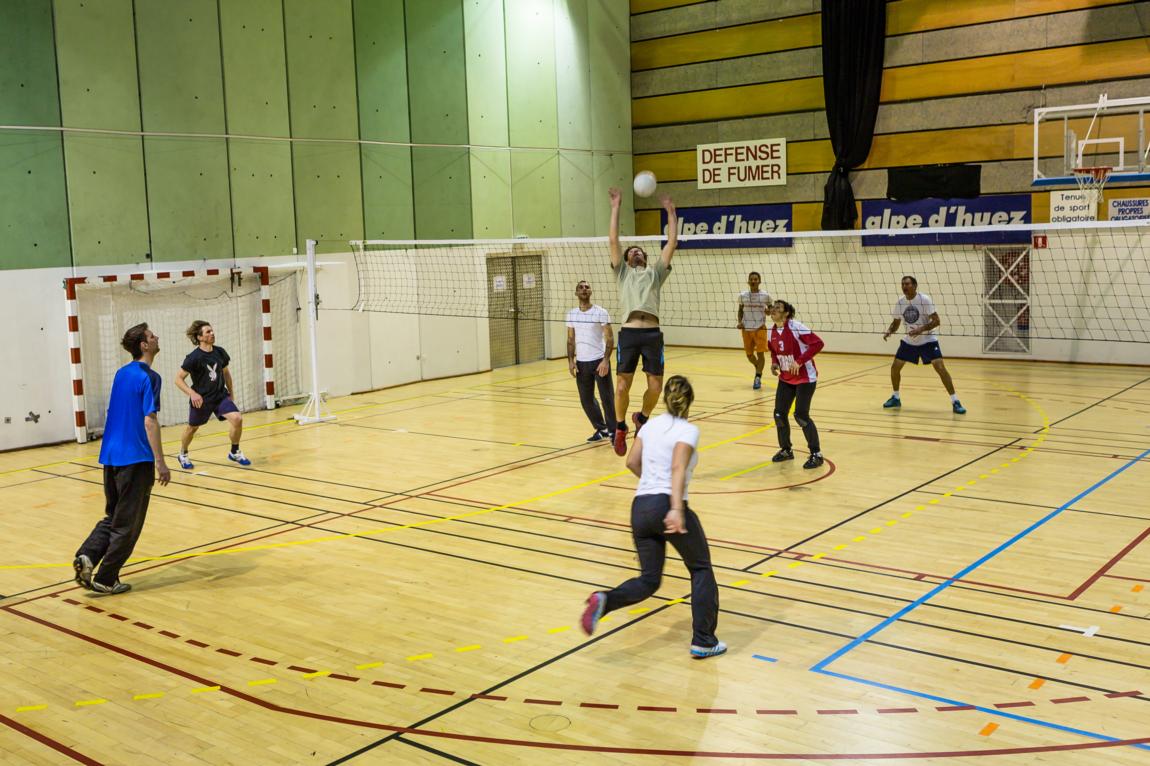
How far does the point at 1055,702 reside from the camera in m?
5.73

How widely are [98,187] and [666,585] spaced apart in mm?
11014

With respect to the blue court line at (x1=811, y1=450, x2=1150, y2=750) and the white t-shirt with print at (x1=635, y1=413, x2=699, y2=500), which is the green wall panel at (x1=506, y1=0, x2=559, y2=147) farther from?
the white t-shirt with print at (x1=635, y1=413, x2=699, y2=500)

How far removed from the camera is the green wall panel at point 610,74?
77.4 ft

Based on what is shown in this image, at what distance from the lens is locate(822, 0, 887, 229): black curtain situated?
68.4 ft

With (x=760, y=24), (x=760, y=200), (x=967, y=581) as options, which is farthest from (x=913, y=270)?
(x=967, y=581)

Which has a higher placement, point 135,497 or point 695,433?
point 695,433

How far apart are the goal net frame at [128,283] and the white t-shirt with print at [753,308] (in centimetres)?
748

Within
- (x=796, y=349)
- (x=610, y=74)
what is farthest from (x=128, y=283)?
(x=610, y=74)

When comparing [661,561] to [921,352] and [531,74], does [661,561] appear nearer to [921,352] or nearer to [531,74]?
[921,352]

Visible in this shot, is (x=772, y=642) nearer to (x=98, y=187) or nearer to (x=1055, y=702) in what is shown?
(x=1055, y=702)

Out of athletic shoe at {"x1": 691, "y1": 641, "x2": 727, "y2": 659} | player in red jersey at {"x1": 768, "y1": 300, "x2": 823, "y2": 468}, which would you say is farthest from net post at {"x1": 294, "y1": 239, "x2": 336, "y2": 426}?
athletic shoe at {"x1": 691, "y1": 641, "x2": 727, "y2": 659}

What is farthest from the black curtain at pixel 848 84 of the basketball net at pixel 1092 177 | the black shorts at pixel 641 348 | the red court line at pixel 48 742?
the red court line at pixel 48 742

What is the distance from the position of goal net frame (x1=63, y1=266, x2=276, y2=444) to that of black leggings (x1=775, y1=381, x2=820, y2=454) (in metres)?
8.73

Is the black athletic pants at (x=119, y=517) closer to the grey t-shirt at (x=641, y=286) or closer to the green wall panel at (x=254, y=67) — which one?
the grey t-shirt at (x=641, y=286)
